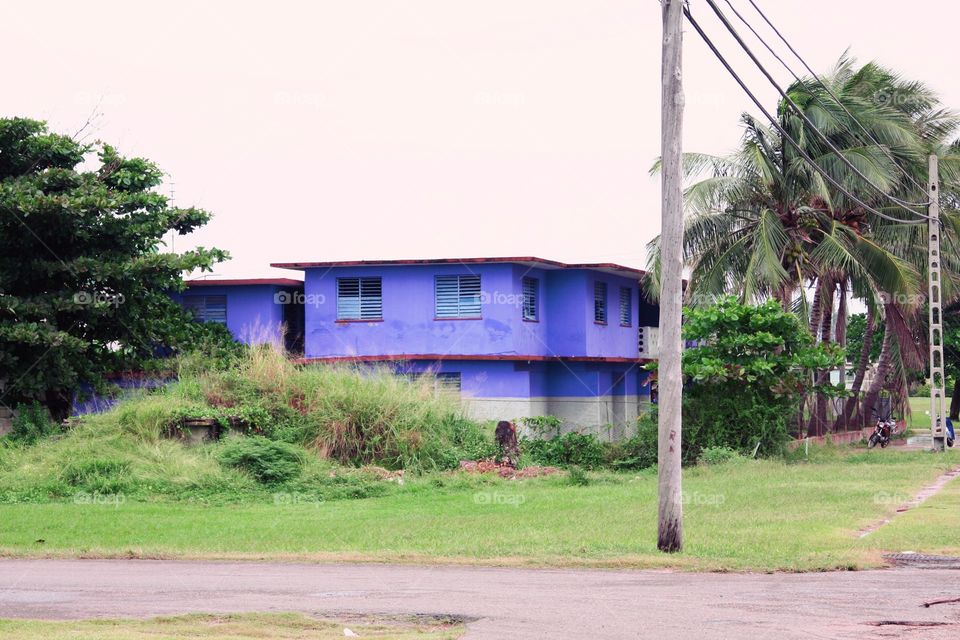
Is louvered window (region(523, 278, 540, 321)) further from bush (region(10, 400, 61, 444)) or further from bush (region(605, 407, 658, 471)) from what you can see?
bush (region(10, 400, 61, 444))

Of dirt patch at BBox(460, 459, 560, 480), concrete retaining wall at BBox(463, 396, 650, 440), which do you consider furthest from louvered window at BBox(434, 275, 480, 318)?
dirt patch at BBox(460, 459, 560, 480)

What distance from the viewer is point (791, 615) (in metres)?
10.6

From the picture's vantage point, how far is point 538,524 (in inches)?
707

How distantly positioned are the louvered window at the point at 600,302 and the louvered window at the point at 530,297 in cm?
218

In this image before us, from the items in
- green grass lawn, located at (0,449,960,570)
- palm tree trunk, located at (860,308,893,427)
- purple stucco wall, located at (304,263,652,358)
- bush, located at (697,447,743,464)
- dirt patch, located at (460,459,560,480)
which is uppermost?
purple stucco wall, located at (304,263,652,358)

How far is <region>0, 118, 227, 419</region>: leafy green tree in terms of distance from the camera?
89.8ft

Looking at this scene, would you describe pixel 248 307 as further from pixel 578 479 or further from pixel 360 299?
pixel 578 479

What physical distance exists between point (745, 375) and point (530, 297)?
8841 mm

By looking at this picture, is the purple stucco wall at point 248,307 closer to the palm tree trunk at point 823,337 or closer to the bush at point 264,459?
the bush at point 264,459

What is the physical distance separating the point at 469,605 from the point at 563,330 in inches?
984

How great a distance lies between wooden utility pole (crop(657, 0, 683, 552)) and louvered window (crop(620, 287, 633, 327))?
24.3 meters

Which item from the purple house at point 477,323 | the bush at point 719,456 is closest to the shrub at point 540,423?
Result: the purple house at point 477,323

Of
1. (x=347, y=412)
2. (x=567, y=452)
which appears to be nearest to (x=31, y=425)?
(x=347, y=412)

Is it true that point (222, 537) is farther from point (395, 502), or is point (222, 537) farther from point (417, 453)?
point (417, 453)
